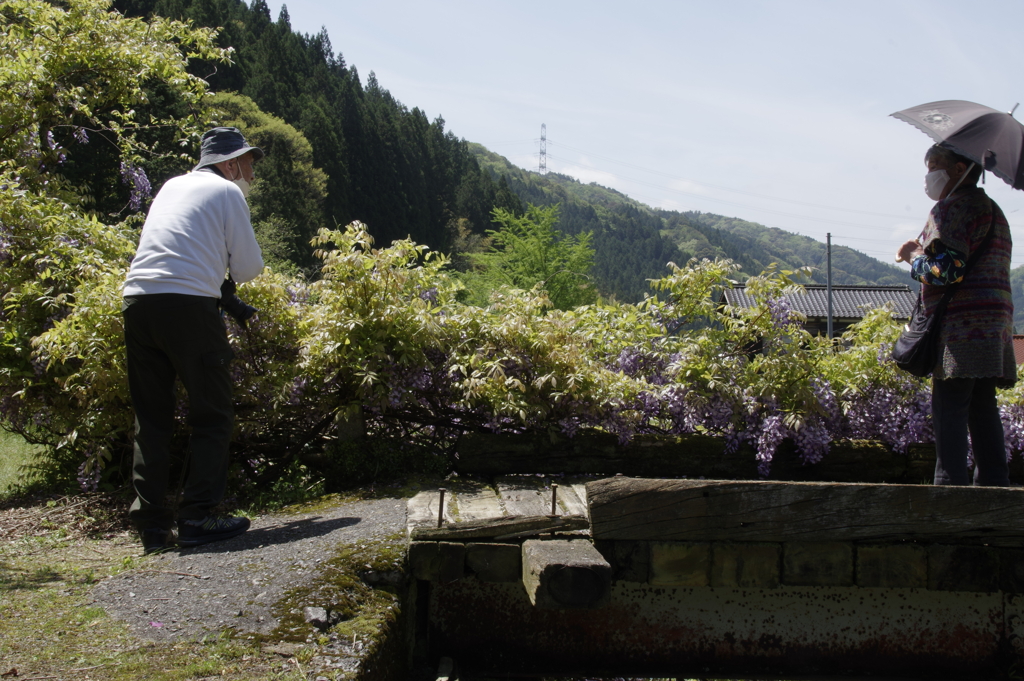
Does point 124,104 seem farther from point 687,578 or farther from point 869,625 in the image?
point 869,625

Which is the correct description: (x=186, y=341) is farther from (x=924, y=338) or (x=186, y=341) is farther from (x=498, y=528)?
(x=924, y=338)

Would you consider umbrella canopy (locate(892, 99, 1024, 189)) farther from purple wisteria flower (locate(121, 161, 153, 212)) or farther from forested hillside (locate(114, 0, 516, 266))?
forested hillside (locate(114, 0, 516, 266))

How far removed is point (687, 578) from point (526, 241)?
114 feet

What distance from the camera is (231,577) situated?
9.02ft

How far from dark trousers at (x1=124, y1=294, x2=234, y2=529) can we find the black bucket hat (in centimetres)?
73

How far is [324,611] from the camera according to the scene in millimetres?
2498

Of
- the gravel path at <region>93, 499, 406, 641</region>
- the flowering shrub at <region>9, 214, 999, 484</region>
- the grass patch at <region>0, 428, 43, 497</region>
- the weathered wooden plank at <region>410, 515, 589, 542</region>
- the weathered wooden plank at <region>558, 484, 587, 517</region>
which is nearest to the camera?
the gravel path at <region>93, 499, 406, 641</region>

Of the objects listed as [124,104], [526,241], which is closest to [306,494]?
[124,104]

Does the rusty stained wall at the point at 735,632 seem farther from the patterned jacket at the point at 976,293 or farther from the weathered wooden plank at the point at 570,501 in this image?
the patterned jacket at the point at 976,293

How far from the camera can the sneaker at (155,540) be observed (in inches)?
129

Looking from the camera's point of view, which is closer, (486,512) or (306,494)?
(486,512)

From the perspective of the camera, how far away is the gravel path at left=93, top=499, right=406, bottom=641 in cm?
240

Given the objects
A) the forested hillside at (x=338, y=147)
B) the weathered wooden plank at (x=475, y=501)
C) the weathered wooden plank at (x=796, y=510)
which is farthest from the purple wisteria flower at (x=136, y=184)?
the forested hillside at (x=338, y=147)

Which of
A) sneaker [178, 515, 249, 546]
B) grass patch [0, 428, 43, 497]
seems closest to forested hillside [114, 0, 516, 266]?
grass patch [0, 428, 43, 497]
